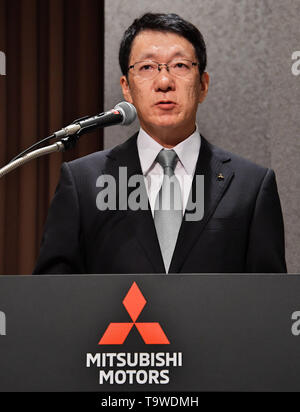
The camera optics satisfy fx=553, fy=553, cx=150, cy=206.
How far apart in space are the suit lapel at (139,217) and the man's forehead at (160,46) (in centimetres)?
26

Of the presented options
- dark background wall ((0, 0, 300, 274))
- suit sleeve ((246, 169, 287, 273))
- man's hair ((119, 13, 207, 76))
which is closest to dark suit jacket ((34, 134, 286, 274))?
suit sleeve ((246, 169, 287, 273))

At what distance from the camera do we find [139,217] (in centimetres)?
130

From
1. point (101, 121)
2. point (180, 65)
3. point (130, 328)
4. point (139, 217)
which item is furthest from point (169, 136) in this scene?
point (130, 328)

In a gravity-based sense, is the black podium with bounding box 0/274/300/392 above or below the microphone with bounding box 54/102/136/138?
below

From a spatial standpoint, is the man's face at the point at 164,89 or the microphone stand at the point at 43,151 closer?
the microphone stand at the point at 43,151

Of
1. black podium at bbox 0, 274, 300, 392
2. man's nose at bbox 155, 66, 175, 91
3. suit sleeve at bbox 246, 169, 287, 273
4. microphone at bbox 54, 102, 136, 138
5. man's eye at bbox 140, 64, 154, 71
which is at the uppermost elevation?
man's eye at bbox 140, 64, 154, 71

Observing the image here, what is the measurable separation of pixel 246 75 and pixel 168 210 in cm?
74

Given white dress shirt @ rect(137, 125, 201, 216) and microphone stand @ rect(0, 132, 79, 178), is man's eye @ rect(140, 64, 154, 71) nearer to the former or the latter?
white dress shirt @ rect(137, 125, 201, 216)

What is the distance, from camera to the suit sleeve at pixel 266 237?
1.32 meters

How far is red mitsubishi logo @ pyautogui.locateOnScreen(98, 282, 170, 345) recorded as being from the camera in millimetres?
843

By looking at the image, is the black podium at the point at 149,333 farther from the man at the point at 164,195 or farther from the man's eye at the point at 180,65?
the man's eye at the point at 180,65

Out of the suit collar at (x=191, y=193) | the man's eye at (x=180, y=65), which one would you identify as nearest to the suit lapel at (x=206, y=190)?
the suit collar at (x=191, y=193)
